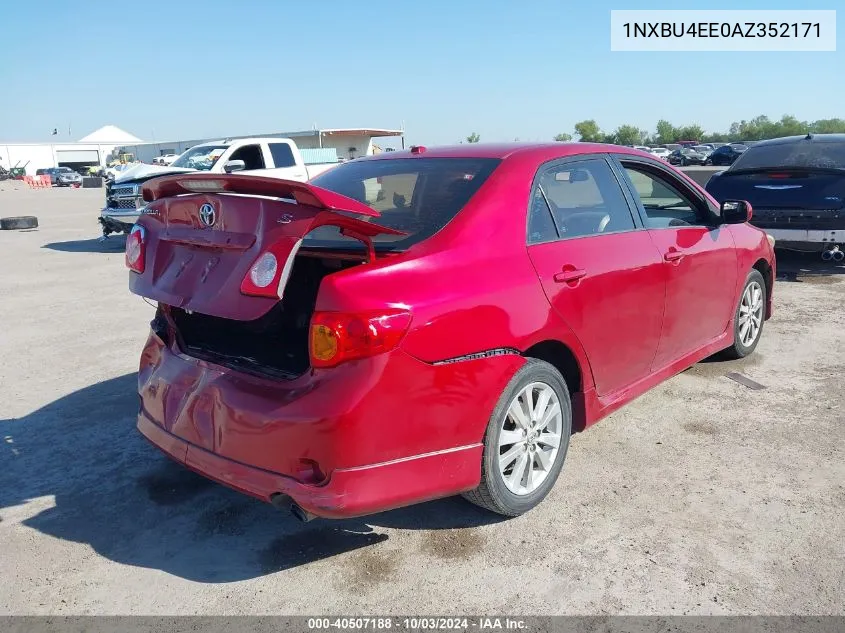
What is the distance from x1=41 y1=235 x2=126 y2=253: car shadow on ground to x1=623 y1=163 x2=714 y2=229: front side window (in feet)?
36.6

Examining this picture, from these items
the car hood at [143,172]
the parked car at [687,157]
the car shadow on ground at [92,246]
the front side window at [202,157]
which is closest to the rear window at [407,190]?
the front side window at [202,157]

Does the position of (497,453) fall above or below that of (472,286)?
below

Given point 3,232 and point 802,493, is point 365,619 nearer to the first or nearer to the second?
point 802,493

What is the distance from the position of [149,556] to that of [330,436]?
3.71ft

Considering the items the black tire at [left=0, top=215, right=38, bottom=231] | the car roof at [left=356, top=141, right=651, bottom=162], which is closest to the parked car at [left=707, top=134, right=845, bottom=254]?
the car roof at [left=356, top=141, right=651, bottom=162]

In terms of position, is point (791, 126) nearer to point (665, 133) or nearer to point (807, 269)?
point (665, 133)

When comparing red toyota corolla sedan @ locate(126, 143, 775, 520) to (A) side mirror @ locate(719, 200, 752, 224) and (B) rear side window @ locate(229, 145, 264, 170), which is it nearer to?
(A) side mirror @ locate(719, 200, 752, 224)

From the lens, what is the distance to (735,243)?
494 cm

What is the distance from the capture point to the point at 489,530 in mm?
3193

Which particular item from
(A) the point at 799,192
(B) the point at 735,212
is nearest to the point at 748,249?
(B) the point at 735,212

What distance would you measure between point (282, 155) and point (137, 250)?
1121 centimetres

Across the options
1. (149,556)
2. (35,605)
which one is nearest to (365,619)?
(149,556)

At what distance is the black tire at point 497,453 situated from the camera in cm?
300

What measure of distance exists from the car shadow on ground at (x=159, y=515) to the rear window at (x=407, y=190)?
1327mm
